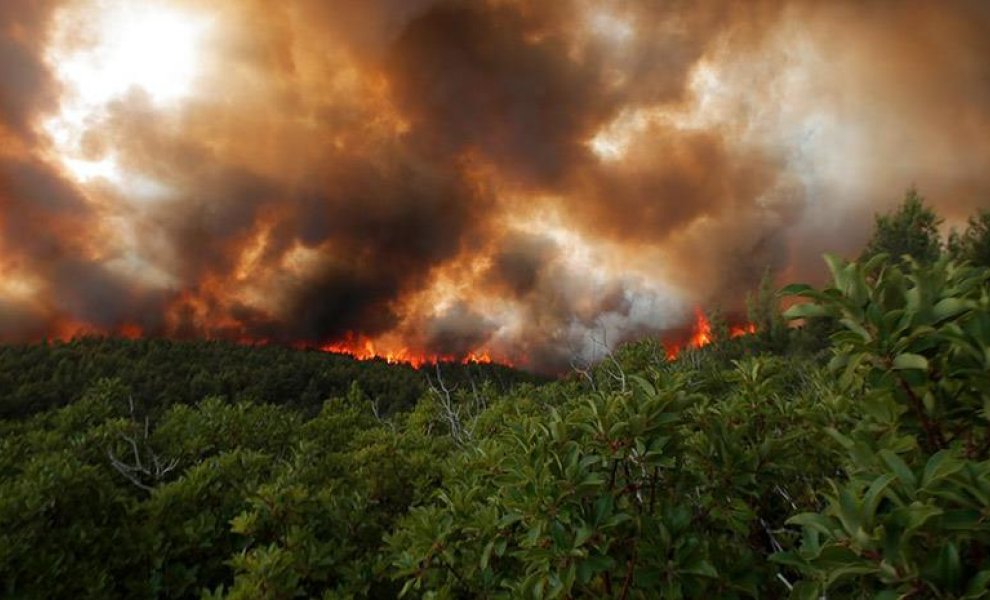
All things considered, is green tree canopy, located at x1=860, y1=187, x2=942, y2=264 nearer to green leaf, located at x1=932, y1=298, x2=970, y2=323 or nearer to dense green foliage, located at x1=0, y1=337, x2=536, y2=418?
dense green foliage, located at x1=0, y1=337, x2=536, y2=418

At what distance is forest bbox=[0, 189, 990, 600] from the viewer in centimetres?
196

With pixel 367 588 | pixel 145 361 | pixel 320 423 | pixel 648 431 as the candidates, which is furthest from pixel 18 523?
pixel 145 361

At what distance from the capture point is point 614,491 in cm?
314

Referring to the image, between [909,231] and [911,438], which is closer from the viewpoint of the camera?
[911,438]

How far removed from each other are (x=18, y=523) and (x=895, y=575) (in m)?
7.33

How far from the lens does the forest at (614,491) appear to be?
196 centimetres

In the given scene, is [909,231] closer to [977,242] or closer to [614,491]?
[977,242]

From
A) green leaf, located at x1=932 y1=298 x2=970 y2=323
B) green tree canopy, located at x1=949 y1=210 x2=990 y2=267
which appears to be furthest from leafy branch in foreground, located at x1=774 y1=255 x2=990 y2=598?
green tree canopy, located at x1=949 y1=210 x2=990 y2=267

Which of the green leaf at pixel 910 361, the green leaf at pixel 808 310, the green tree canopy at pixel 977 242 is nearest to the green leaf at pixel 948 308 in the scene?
the green leaf at pixel 910 361

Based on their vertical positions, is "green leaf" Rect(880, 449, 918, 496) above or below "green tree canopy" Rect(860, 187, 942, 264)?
below

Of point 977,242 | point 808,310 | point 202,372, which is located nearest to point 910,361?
point 808,310

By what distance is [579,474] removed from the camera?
280 centimetres

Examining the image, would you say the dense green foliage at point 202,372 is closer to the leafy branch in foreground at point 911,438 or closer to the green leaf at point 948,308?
the leafy branch in foreground at point 911,438

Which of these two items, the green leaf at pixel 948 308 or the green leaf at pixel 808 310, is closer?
the green leaf at pixel 948 308
